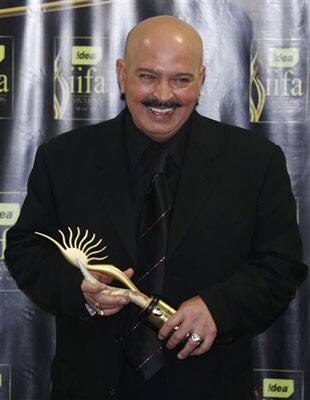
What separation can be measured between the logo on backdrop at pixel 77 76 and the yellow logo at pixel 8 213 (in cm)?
42

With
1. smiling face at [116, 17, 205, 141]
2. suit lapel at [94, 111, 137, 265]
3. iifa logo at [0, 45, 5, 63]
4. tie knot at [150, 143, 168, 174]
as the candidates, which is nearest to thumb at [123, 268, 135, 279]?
suit lapel at [94, 111, 137, 265]

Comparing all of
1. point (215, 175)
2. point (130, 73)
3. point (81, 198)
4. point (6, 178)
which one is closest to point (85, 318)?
point (81, 198)

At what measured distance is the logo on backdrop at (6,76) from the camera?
9.51 ft

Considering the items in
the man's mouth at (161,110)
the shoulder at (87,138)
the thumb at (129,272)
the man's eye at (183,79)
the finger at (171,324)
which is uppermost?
the man's eye at (183,79)

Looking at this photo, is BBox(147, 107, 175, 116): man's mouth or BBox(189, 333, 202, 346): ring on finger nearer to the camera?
BBox(189, 333, 202, 346): ring on finger

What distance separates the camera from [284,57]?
113 inches

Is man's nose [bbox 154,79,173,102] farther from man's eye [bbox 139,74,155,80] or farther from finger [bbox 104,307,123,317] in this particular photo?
finger [bbox 104,307,123,317]

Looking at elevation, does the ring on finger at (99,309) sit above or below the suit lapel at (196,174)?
below

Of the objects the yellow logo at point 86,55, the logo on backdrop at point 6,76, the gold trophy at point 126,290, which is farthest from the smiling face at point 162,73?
the logo on backdrop at point 6,76

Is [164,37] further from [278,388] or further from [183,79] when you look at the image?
[278,388]

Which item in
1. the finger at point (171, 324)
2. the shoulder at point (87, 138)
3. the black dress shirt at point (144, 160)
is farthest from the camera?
the shoulder at point (87, 138)

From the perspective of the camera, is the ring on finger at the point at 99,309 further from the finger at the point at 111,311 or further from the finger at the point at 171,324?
the finger at the point at 171,324

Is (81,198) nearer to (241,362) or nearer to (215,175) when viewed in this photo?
(215,175)

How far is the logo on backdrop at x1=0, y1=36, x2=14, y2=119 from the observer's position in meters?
2.90
